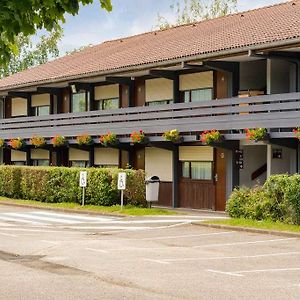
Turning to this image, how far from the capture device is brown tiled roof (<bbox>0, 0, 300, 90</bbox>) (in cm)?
2818

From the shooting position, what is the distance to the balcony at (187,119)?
25531 millimetres

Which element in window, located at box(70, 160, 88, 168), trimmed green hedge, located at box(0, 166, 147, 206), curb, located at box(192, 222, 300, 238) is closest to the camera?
curb, located at box(192, 222, 300, 238)

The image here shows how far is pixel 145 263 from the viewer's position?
47.5ft

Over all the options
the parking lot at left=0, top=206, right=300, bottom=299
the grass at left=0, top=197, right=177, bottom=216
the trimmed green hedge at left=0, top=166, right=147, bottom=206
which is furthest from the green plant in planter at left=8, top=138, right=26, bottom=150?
the parking lot at left=0, top=206, right=300, bottom=299

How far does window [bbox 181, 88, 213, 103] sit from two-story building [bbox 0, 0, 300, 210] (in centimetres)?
4

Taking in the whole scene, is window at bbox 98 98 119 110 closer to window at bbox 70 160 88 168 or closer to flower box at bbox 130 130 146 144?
window at bbox 70 160 88 168

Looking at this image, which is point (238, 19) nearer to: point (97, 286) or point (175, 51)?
point (175, 51)

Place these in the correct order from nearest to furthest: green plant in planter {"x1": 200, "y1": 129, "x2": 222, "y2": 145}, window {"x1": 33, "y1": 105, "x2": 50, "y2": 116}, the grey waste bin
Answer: green plant in planter {"x1": 200, "y1": 129, "x2": 222, "y2": 145} < the grey waste bin < window {"x1": 33, "y1": 105, "x2": 50, "y2": 116}

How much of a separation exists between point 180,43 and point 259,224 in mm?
14961

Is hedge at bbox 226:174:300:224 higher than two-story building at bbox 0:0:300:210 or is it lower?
lower

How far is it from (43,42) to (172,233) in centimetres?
5791

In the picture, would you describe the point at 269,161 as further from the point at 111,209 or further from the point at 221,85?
the point at 111,209

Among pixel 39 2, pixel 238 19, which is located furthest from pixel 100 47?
pixel 39 2

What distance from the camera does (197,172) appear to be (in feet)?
104
